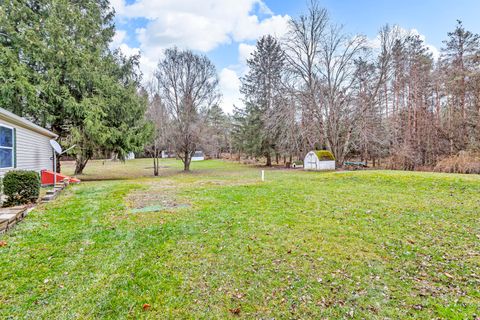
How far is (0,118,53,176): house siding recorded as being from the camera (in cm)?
909

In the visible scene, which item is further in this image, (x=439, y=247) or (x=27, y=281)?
(x=439, y=247)

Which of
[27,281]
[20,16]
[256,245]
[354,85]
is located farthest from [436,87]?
[20,16]

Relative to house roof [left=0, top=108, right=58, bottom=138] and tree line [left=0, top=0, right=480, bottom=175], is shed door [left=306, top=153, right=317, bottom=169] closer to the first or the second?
tree line [left=0, top=0, right=480, bottom=175]

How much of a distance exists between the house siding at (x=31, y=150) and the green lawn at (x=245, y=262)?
4.40 m

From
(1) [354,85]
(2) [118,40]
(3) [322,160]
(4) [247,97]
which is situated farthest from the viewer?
(4) [247,97]

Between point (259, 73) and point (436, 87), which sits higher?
point (259, 73)

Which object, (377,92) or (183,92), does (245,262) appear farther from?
(183,92)

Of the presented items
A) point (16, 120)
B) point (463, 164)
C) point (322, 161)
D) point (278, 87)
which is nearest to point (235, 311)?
point (16, 120)

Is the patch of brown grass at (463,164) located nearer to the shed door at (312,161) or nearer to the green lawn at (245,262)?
the shed door at (312,161)

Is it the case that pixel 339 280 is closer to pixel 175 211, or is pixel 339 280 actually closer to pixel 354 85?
pixel 175 211

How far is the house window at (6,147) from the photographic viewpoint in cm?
800

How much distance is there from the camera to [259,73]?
27422 mm

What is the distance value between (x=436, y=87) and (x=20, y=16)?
1065 inches

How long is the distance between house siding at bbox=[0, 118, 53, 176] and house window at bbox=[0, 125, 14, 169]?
18 centimetres
